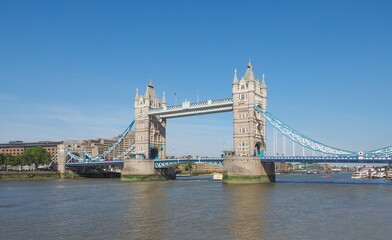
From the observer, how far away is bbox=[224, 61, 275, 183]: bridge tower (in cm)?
8094

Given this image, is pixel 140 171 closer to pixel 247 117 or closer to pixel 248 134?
pixel 248 134

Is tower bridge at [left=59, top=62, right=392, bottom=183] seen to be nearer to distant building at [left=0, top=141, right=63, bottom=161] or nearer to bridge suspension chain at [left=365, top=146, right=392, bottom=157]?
bridge suspension chain at [left=365, top=146, right=392, bottom=157]

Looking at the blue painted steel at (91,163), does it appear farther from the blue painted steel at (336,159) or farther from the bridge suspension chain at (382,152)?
the bridge suspension chain at (382,152)

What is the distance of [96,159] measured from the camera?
127 metres

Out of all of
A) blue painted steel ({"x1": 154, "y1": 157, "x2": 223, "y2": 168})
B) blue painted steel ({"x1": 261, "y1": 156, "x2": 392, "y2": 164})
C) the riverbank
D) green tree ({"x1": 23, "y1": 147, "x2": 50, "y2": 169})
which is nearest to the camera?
blue painted steel ({"x1": 261, "y1": 156, "x2": 392, "y2": 164})

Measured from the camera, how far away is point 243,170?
80625 mm

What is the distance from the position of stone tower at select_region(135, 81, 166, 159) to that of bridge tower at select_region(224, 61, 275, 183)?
88.9 ft

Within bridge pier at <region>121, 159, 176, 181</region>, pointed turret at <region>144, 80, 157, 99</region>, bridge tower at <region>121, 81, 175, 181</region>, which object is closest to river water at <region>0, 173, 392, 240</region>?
bridge pier at <region>121, 159, 176, 181</region>

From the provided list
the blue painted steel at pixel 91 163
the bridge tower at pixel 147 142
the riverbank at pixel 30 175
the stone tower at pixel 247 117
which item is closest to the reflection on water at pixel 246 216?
the stone tower at pixel 247 117

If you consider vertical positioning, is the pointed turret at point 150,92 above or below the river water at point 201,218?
above

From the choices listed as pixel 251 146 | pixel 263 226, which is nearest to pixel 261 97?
pixel 251 146

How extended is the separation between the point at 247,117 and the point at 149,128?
3036cm

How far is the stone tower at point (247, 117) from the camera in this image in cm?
8669

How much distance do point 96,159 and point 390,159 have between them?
82303 millimetres
